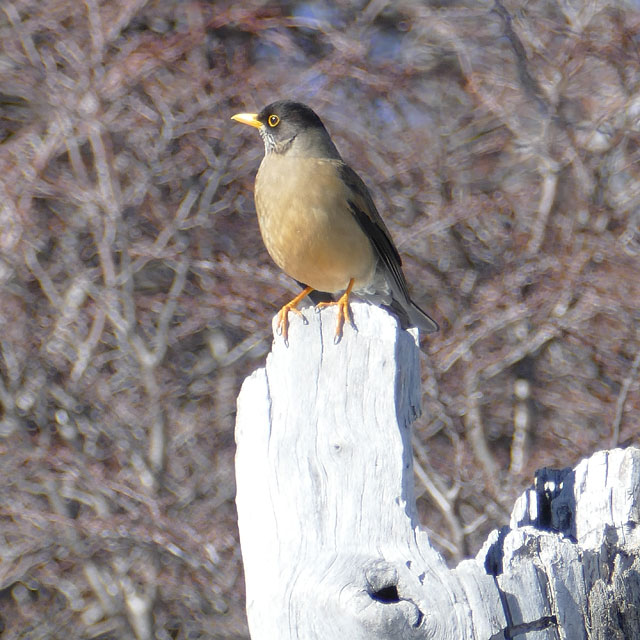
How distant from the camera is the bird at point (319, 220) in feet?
14.4

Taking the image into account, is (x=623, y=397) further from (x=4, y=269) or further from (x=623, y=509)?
(x=4, y=269)

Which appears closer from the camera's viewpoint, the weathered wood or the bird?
the weathered wood

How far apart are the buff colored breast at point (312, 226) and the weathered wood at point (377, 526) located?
145 cm

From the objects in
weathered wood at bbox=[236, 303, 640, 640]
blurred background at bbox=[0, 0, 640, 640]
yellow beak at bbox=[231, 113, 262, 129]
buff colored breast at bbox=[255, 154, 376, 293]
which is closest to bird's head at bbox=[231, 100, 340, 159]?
yellow beak at bbox=[231, 113, 262, 129]

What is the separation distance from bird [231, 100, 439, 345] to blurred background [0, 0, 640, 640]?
7.21 feet

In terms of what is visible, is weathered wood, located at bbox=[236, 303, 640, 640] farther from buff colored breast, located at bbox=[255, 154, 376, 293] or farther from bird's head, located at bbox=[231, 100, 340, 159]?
bird's head, located at bbox=[231, 100, 340, 159]

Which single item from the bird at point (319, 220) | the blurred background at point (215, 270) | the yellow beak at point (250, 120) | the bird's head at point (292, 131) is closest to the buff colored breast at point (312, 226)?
the bird at point (319, 220)

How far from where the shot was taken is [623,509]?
9.02 ft

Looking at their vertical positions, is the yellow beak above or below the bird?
above

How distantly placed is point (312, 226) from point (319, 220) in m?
0.05

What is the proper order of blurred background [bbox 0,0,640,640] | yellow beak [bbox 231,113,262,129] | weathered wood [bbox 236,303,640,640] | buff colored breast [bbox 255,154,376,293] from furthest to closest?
blurred background [bbox 0,0,640,640], yellow beak [bbox 231,113,262,129], buff colored breast [bbox 255,154,376,293], weathered wood [bbox 236,303,640,640]

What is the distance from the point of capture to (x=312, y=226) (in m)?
4.37

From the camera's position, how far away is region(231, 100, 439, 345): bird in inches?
173

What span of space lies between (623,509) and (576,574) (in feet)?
1.18
